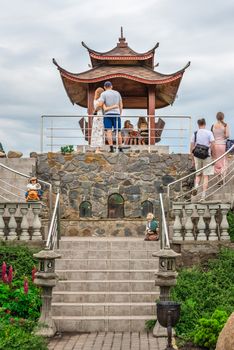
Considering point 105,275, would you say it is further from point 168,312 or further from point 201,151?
point 201,151

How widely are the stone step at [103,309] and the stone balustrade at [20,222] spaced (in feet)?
7.30

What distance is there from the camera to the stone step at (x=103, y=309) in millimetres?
11609

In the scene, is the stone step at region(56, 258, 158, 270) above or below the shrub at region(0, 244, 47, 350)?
above

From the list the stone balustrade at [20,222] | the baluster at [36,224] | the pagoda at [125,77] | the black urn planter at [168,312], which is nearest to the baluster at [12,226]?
the stone balustrade at [20,222]

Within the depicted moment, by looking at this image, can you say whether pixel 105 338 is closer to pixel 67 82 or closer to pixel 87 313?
pixel 87 313

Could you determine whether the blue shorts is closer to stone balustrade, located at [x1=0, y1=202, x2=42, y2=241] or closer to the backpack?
the backpack

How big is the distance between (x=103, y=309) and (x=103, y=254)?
7.00ft

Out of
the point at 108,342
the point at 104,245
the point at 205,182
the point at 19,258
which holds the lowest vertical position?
the point at 108,342

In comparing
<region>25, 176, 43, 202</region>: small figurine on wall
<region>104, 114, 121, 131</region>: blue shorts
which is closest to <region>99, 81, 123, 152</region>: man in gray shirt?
<region>104, 114, 121, 131</region>: blue shorts

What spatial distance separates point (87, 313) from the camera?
1162 centimetres

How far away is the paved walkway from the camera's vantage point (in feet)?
32.7

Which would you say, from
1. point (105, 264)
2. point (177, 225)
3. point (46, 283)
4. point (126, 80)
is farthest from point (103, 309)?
point (126, 80)

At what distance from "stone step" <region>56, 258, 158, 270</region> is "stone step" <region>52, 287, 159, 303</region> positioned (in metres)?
1.04

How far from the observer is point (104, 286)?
1244 cm
